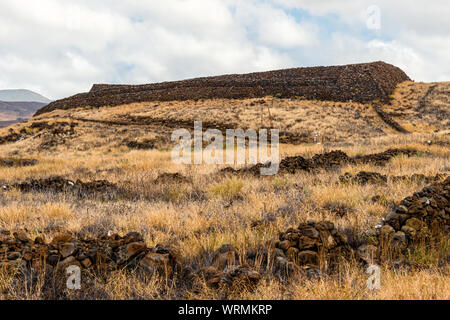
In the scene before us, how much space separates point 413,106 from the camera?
31.2 m

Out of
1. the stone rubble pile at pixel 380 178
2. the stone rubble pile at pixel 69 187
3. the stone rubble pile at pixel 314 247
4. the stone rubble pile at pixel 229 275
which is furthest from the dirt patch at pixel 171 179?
the stone rubble pile at pixel 229 275

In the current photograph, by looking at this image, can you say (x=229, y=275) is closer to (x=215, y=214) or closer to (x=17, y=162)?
(x=215, y=214)

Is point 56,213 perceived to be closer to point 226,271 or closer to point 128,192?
point 128,192

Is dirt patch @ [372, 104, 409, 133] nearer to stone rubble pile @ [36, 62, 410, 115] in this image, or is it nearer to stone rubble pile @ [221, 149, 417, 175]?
stone rubble pile @ [36, 62, 410, 115]

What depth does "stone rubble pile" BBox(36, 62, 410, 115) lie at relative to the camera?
34.3m

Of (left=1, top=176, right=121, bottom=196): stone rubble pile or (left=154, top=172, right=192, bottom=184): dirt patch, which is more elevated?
(left=154, top=172, right=192, bottom=184): dirt patch

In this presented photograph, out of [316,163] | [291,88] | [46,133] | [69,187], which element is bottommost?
[69,187]

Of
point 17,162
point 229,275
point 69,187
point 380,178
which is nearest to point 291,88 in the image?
point 17,162

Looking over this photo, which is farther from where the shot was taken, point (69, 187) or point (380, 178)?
point (69, 187)

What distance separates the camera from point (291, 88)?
36281mm

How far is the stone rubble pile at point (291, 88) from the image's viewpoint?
113 ft

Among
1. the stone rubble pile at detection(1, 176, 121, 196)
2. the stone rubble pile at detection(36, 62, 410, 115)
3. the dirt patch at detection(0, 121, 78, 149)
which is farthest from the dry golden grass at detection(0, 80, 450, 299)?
the stone rubble pile at detection(36, 62, 410, 115)
